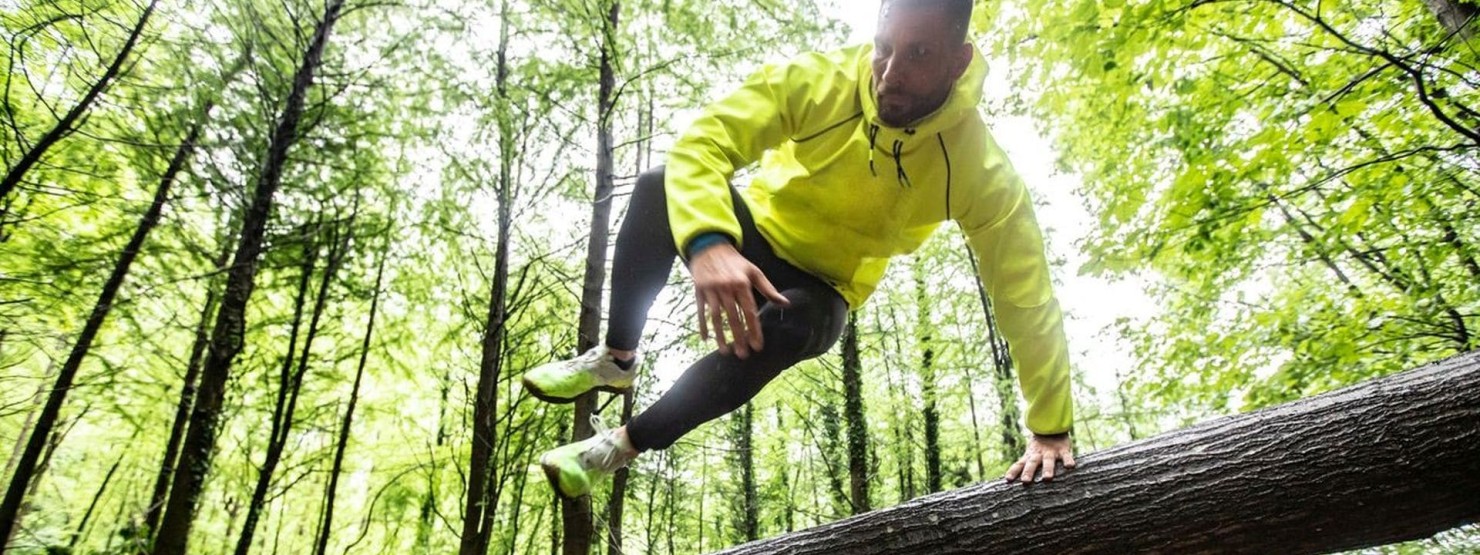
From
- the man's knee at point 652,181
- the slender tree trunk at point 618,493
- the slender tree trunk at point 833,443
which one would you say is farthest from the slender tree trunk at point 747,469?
the man's knee at point 652,181

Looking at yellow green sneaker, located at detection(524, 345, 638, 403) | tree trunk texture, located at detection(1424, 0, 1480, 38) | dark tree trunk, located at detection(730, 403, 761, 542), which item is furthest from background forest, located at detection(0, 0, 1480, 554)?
dark tree trunk, located at detection(730, 403, 761, 542)

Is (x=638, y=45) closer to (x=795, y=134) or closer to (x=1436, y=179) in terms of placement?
(x=795, y=134)

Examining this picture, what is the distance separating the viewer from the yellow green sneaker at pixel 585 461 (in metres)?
1.95

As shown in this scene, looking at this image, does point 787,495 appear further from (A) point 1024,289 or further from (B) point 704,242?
(B) point 704,242

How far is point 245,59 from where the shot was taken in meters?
4.18

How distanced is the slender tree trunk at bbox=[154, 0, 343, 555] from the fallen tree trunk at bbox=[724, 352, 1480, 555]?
3996 millimetres

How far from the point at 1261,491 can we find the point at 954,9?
144cm

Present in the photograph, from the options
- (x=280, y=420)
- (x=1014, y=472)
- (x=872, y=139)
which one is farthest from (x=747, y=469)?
(x=872, y=139)

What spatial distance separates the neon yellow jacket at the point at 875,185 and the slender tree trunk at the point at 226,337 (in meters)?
3.64

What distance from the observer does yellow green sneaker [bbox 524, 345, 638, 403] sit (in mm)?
2125

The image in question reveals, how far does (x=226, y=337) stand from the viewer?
4.03 meters

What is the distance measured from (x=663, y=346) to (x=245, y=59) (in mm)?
3424

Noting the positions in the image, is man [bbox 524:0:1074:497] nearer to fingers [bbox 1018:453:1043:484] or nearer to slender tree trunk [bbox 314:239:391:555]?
fingers [bbox 1018:453:1043:484]

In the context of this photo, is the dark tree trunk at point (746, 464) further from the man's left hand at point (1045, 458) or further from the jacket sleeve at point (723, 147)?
the jacket sleeve at point (723, 147)
